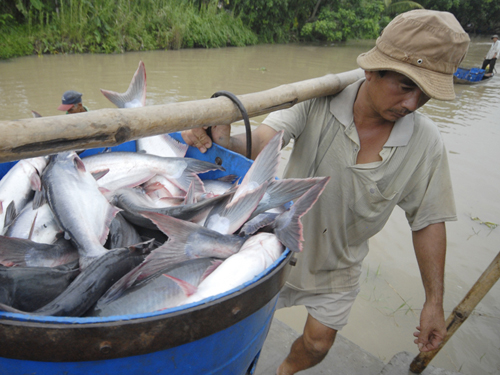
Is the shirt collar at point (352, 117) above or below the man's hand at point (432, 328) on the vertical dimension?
above

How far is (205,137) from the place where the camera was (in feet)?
6.54

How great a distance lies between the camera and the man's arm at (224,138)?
1.96 m

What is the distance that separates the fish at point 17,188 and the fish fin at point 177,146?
73cm

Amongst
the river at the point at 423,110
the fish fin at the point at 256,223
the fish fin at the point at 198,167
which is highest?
the fish fin at the point at 256,223

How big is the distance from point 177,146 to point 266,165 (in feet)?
3.03

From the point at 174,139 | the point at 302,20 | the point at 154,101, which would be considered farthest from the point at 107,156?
the point at 302,20

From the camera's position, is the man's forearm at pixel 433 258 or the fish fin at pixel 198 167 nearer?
the fish fin at pixel 198 167

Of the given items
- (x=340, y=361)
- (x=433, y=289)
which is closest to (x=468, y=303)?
(x=433, y=289)

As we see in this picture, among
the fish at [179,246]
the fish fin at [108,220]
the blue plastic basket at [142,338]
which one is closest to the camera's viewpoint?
the blue plastic basket at [142,338]

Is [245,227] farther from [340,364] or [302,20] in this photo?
[302,20]

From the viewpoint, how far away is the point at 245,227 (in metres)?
1.36

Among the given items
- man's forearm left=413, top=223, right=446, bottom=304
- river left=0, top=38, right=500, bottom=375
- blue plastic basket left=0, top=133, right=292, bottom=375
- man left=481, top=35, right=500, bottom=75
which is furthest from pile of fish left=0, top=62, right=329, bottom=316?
man left=481, top=35, right=500, bottom=75

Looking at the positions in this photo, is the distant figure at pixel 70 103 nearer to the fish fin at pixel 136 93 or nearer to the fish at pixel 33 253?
the fish fin at pixel 136 93

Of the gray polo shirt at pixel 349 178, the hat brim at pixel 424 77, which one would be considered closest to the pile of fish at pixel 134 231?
the gray polo shirt at pixel 349 178
